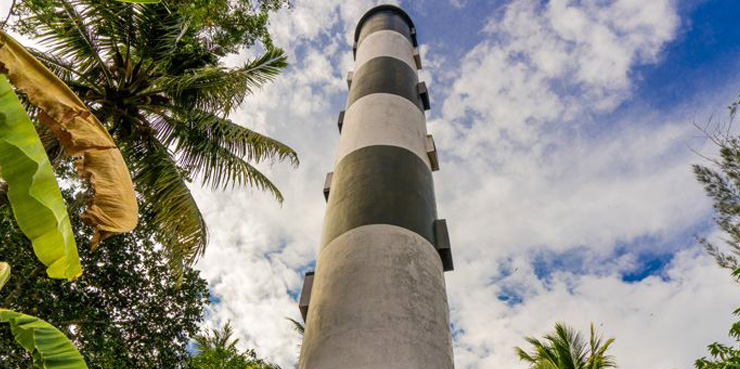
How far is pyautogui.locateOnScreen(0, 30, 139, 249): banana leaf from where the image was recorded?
2389 mm

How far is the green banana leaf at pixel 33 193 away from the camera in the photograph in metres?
2.19

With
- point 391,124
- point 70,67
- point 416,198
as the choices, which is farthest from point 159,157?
point 416,198

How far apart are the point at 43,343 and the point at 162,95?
6.63 meters

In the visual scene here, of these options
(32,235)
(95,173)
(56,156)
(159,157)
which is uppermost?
(159,157)

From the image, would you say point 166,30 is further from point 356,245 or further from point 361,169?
point 356,245

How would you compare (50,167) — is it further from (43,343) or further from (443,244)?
(443,244)

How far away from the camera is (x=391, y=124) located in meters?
5.45

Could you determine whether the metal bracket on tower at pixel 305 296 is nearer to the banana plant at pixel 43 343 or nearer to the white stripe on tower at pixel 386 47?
the banana plant at pixel 43 343

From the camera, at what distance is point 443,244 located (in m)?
4.32

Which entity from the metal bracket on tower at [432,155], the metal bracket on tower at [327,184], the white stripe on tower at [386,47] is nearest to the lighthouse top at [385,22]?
the white stripe on tower at [386,47]

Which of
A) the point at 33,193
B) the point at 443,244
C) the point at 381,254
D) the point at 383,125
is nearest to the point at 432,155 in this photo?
the point at 383,125

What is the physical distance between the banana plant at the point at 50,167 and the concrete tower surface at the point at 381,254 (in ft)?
5.46

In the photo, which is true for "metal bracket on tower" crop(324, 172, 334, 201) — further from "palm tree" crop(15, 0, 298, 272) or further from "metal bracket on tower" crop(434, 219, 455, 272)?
"palm tree" crop(15, 0, 298, 272)

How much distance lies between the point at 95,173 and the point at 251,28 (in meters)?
4.74
